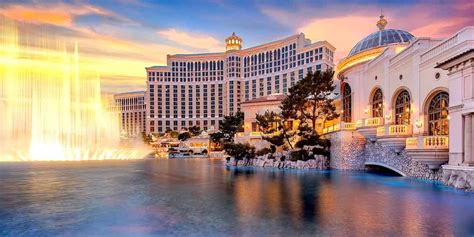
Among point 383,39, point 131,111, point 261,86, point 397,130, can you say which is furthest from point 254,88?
point 397,130

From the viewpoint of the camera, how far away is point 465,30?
A: 1658 cm

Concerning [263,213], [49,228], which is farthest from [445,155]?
[49,228]

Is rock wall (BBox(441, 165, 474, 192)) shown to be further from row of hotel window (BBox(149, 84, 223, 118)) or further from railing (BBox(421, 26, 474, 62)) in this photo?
row of hotel window (BBox(149, 84, 223, 118))

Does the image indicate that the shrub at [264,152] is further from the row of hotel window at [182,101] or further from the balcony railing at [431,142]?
the row of hotel window at [182,101]

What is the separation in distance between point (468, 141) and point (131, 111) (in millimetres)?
152586

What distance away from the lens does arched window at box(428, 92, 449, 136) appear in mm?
20297

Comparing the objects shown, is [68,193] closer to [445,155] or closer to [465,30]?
[445,155]

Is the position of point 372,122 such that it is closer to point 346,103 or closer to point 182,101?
point 346,103

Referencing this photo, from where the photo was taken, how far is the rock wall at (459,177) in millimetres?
15825

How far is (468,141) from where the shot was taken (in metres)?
16.0

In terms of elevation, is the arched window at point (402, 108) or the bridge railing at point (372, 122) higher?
the arched window at point (402, 108)

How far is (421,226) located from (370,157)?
60.5 feet

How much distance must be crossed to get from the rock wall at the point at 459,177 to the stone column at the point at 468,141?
1.15 feet

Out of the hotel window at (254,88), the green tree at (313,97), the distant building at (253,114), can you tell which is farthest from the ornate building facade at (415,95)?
the hotel window at (254,88)
